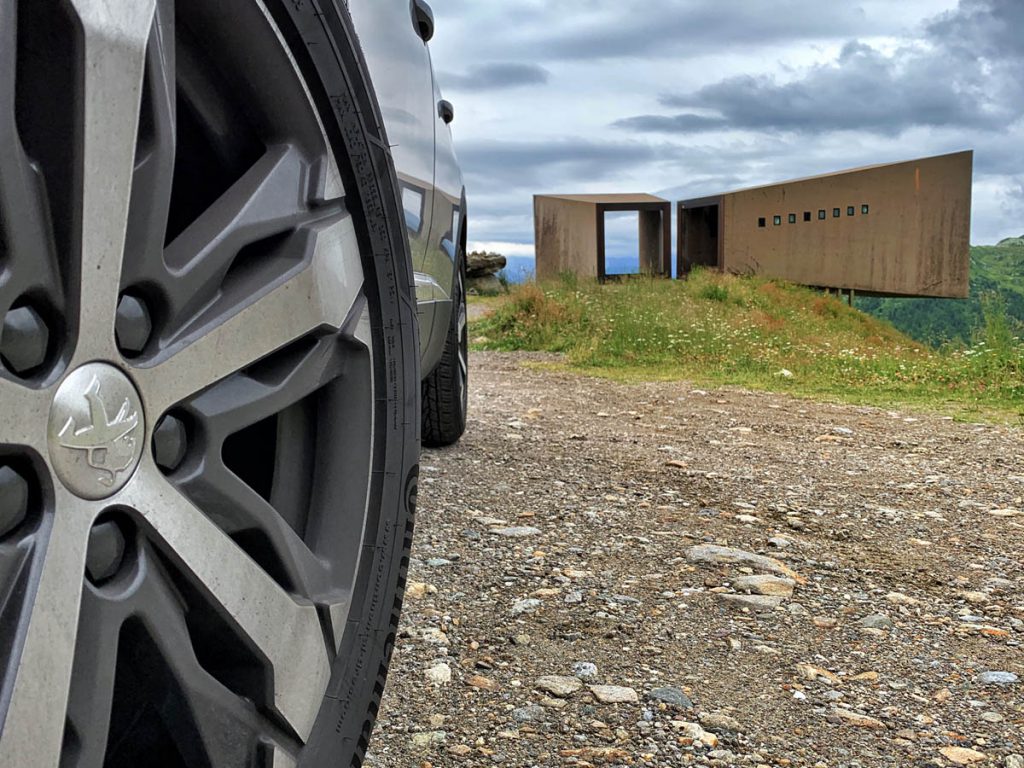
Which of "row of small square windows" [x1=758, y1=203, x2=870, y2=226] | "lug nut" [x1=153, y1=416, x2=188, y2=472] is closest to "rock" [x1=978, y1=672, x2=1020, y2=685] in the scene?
"lug nut" [x1=153, y1=416, x2=188, y2=472]

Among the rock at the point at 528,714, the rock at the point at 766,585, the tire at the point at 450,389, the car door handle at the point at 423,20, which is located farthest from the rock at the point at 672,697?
the tire at the point at 450,389

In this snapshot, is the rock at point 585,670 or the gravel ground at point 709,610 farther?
the rock at point 585,670

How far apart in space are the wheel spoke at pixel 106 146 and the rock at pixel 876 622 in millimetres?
2062

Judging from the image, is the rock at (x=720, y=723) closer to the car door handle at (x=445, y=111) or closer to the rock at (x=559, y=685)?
the rock at (x=559, y=685)

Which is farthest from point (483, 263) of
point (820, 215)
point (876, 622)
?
point (876, 622)

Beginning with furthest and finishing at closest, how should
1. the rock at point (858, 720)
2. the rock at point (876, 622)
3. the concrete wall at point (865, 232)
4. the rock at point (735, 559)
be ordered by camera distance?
1. the concrete wall at point (865, 232)
2. the rock at point (735, 559)
3. the rock at point (876, 622)
4. the rock at point (858, 720)

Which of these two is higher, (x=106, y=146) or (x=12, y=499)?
(x=106, y=146)

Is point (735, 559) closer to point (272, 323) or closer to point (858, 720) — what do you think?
point (858, 720)

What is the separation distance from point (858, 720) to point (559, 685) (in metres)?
0.62

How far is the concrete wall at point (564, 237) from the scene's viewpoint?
17.9 meters

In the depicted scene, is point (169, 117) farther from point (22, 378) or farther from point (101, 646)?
point (101, 646)

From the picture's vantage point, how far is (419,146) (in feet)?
7.95

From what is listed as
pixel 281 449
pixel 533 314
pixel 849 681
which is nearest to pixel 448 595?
pixel 849 681

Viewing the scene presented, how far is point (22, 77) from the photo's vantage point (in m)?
1.03
